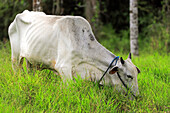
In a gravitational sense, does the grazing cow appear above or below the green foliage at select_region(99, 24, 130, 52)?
above

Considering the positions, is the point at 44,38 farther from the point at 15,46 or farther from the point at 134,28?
the point at 134,28

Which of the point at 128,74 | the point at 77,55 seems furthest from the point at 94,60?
the point at 128,74

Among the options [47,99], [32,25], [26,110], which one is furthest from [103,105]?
[32,25]

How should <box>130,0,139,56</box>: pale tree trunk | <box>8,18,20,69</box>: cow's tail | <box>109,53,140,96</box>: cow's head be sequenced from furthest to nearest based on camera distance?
<box>130,0,139,56</box>: pale tree trunk, <box>8,18,20,69</box>: cow's tail, <box>109,53,140,96</box>: cow's head

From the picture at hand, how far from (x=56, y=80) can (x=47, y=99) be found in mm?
923

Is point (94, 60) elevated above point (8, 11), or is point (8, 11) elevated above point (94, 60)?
point (94, 60)

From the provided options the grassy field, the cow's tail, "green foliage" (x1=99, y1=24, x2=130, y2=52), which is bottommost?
"green foliage" (x1=99, y1=24, x2=130, y2=52)

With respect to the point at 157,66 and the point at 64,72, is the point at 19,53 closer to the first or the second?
the point at 64,72

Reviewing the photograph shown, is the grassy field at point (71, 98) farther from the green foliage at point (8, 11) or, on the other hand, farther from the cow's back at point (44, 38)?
the green foliage at point (8, 11)

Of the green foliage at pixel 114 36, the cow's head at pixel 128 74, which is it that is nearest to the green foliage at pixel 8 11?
the green foliage at pixel 114 36

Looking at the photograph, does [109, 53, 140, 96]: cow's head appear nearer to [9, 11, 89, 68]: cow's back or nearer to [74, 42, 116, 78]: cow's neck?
[74, 42, 116, 78]: cow's neck

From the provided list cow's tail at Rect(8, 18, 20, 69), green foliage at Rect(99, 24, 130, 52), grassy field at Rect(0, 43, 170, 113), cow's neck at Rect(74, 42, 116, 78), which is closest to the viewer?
grassy field at Rect(0, 43, 170, 113)

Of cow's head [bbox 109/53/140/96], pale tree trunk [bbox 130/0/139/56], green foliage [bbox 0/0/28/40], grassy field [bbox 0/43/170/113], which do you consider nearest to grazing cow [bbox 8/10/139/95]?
cow's head [bbox 109/53/140/96]

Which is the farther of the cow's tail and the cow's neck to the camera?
the cow's tail
